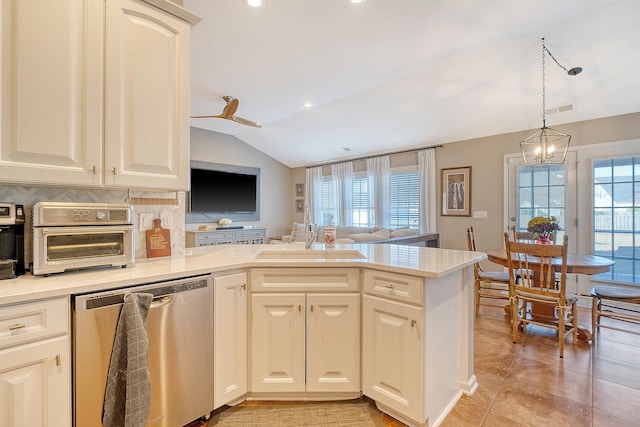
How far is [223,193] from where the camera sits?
6.34m

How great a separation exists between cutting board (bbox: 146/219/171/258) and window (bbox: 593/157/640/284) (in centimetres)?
493

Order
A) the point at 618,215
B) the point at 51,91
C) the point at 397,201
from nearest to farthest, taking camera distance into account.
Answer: the point at 51,91 → the point at 618,215 → the point at 397,201

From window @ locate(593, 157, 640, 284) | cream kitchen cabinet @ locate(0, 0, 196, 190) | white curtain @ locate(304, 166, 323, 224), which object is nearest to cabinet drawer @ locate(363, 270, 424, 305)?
cream kitchen cabinet @ locate(0, 0, 196, 190)

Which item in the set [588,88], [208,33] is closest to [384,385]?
[208,33]

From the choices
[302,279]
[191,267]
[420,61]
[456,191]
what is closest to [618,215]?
[456,191]

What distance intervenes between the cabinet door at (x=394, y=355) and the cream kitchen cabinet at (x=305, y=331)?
8 centimetres

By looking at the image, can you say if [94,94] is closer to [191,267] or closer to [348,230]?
[191,267]

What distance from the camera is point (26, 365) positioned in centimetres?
113

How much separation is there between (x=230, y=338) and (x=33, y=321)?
0.88m

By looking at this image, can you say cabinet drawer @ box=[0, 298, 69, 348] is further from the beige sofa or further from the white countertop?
the beige sofa

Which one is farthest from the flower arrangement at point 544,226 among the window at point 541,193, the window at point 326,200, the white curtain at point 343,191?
the window at point 326,200

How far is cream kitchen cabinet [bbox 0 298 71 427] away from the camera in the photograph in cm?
109

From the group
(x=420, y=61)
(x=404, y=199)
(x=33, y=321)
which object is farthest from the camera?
(x=404, y=199)

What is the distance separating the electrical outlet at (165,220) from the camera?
204 centimetres
